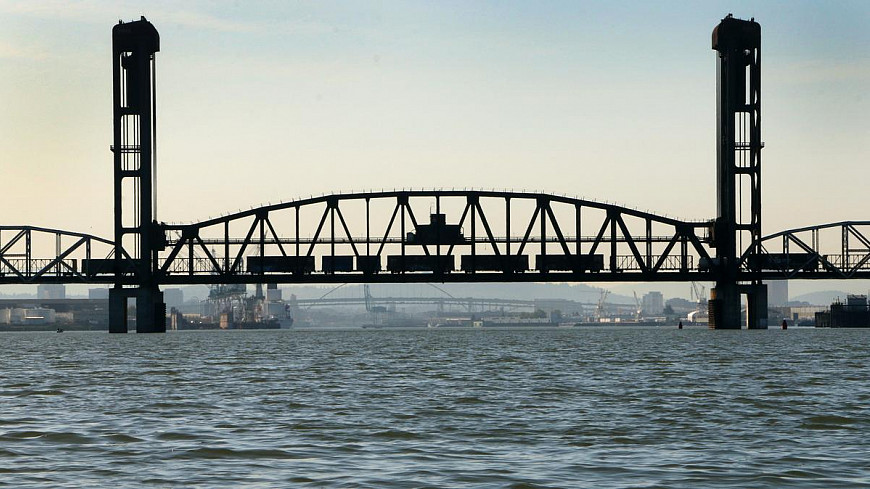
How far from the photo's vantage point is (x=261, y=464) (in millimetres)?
26484

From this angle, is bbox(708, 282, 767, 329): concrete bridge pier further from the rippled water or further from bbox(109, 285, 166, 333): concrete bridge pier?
the rippled water

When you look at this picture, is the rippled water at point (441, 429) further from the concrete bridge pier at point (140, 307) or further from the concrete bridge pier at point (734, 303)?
the concrete bridge pier at point (734, 303)

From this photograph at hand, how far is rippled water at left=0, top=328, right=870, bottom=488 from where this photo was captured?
25.1 meters

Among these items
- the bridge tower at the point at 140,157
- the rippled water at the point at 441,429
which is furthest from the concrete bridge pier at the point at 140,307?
the rippled water at the point at 441,429

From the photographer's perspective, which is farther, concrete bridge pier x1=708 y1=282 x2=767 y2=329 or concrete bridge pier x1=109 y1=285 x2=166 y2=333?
concrete bridge pier x1=109 y1=285 x2=166 y2=333

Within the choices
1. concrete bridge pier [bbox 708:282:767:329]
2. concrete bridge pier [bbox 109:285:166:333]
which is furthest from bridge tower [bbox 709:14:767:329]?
concrete bridge pier [bbox 109:285:166:333]

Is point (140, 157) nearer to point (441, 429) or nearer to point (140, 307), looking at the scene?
point (140, 307)

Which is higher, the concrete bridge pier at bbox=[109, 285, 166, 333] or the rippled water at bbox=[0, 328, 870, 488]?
the concrete bridge pier at bbox=[109, 285, 166, 333]

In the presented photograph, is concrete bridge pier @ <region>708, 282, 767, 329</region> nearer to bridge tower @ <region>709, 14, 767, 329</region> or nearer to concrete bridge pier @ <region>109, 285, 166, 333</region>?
bridge tower @ <region>709, 14, 767, 329</region>

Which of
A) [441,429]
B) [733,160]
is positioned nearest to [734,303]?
[733,160]

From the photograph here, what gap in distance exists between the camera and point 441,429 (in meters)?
32.8

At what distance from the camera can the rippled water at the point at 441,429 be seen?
25.1 m

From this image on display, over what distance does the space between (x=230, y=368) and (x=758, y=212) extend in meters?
105

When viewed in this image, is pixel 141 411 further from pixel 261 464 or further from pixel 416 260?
pixel 416 260
